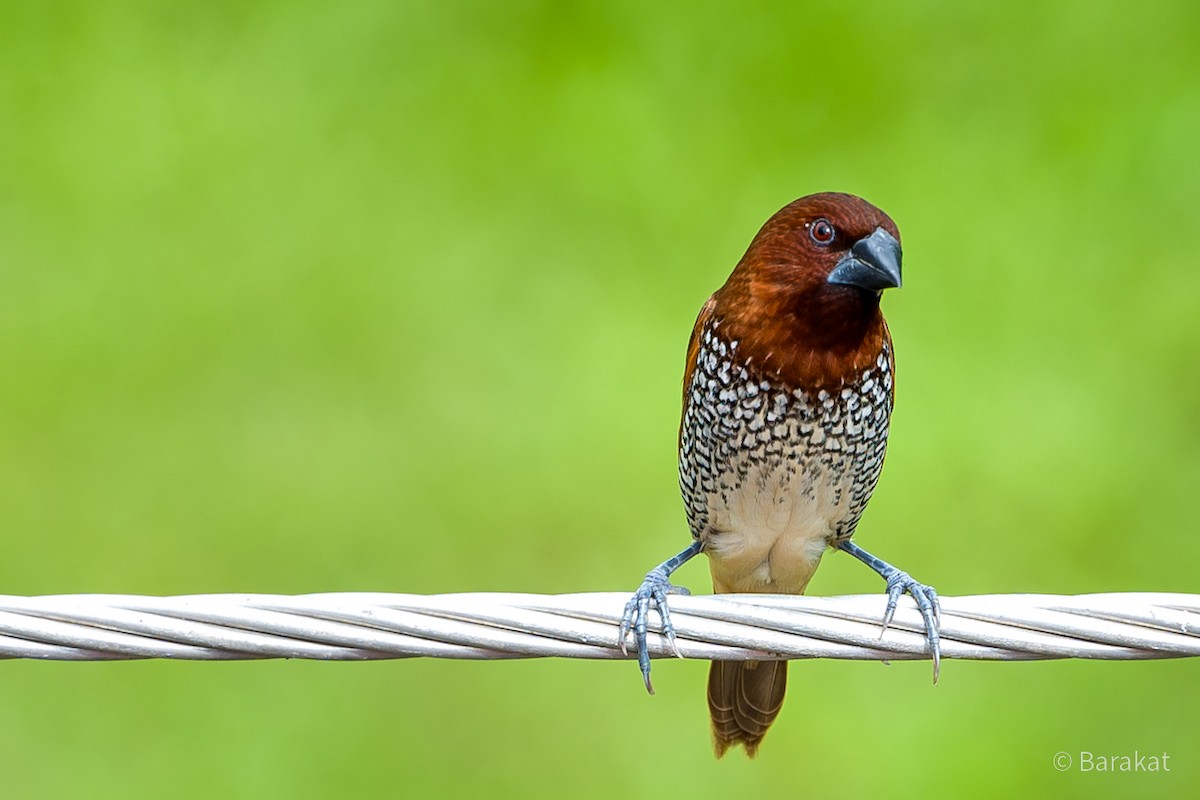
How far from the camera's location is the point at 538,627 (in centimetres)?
213

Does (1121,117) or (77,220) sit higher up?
(1121,117)

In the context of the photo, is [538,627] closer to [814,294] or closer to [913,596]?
[913,596]

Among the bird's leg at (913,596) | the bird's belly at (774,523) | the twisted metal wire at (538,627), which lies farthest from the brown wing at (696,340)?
the twisted metal wire at (538,627)

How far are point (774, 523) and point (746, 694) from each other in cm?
42

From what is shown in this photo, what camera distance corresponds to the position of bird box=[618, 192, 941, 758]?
294cm

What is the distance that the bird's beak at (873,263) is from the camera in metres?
2.81

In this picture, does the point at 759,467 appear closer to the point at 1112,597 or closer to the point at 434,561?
the point at 1112,597

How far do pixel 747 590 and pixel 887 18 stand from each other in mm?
2734

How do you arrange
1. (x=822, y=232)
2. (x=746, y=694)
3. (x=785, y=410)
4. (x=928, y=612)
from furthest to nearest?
(x=746, y=694)
(x=785, y=410)
(x=822, y=232)
(x=928, y=612)

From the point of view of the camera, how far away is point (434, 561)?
190 inches

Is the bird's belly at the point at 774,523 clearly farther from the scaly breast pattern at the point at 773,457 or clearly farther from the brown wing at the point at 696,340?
the brown wing at the point at 696,340

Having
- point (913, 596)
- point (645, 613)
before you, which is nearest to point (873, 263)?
point (913, 596)

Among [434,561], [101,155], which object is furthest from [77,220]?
[434,561]

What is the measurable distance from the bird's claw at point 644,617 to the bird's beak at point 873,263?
0.74 metres
